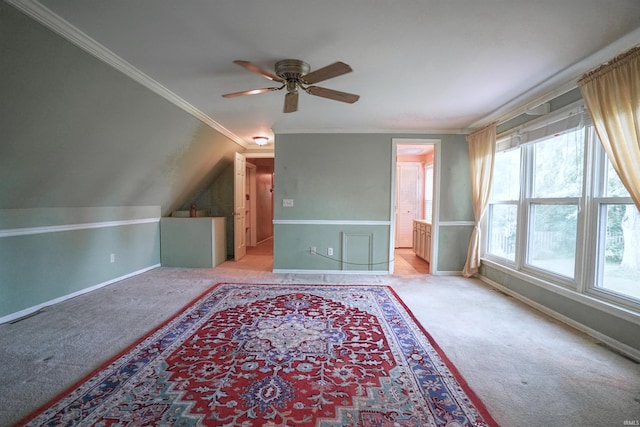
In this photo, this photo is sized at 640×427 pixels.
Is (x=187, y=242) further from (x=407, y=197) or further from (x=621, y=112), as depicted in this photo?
(x=621, y=112)

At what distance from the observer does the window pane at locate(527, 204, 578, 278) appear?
265 centimetres

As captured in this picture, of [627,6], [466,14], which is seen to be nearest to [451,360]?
[466,14]

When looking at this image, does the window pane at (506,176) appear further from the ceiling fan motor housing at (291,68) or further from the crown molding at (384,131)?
the ceiling fan motor housing at (291,68)

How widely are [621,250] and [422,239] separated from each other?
308 cm

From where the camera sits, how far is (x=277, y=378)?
1720 millimetres

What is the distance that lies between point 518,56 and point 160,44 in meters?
2.86

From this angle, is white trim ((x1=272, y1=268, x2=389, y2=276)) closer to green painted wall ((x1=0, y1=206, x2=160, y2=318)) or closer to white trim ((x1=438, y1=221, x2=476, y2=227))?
white trim ((x1=438, y1=221, x2=476, y2=227))

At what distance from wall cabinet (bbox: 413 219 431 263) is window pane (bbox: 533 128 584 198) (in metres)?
1.96

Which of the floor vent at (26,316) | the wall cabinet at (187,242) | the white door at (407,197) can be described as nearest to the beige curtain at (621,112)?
the white door at (407,197)

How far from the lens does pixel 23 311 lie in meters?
2.62

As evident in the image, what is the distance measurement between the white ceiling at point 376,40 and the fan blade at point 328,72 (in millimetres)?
218

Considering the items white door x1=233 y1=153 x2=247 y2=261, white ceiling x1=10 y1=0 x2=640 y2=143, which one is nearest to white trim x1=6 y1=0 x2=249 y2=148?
white ceiling x1=10 y1=0 x2=640 y2=143

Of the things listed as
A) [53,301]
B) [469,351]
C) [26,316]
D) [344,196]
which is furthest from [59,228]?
[469,351]

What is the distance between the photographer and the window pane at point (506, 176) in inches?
135
